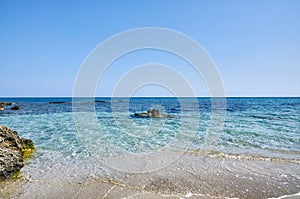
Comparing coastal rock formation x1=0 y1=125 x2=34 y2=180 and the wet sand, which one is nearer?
the wet sand

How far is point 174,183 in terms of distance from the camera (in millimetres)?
4988

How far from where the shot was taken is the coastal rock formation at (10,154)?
518cm

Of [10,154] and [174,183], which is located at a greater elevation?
[10,154]

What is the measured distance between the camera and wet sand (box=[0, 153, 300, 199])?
4395 millimetres

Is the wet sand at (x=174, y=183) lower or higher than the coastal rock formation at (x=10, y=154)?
lower

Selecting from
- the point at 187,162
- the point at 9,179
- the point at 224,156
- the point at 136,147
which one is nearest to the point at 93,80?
the point at 136,147

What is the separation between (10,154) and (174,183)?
15.1 ft

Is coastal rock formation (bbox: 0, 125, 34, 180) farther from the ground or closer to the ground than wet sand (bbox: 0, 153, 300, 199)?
farther from the ground

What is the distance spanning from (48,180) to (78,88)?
11.4ft

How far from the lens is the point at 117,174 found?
18.4 feet

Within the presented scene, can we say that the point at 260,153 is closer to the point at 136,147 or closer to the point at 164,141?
the point at 164,141

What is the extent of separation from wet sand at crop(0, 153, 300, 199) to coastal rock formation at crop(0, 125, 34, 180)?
0.98 feet

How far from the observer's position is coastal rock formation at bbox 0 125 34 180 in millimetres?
5180

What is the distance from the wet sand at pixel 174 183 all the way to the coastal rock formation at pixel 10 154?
0.98 ft
